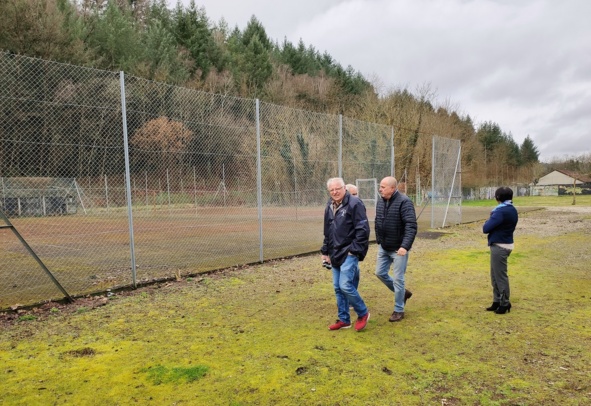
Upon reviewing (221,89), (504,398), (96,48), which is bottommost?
(504,398)

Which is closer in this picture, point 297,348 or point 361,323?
point 297,348

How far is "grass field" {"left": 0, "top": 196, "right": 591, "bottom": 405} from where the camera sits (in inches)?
124

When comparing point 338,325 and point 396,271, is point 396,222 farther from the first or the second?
point 338,325

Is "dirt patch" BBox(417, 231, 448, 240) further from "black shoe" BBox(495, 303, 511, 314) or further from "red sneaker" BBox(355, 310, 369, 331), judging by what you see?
"red sneaker" BBox(355, 310, 369, 331)

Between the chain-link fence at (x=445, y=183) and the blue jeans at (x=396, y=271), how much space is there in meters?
10.3

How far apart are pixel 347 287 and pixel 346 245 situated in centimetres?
44

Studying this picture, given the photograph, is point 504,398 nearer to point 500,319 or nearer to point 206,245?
point 500,319

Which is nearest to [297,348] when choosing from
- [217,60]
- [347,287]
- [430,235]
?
[347,287]

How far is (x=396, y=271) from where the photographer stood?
15.4 feet

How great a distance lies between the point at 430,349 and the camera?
12.9 ft

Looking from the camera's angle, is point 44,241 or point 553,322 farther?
point 44,241

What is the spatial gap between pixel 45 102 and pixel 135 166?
86.2 inches

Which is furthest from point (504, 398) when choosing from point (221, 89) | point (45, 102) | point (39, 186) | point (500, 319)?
point (221, 89)

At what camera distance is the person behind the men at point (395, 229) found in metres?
4.61
